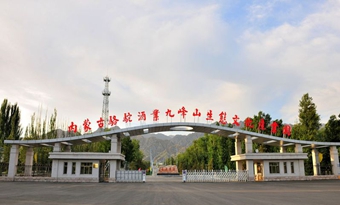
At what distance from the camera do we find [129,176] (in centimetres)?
2411

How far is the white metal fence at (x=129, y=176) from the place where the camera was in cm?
2383

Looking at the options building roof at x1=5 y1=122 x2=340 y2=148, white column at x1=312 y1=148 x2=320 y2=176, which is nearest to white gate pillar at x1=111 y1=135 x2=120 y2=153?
building roof at x1=5 y1=122 x2=340 y2=148

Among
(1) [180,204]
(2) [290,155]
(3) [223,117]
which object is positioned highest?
(3) [223,117]

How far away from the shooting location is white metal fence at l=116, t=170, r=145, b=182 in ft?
78.2

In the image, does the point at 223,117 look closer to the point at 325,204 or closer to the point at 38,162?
the point at 325,204

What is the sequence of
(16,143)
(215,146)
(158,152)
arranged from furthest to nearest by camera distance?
(158,152) → (215,146) → (16,143)

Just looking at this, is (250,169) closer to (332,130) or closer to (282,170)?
(282,170)

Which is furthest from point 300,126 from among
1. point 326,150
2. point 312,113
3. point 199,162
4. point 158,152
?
point 158,152

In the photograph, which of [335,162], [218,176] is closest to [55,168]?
[218,176]

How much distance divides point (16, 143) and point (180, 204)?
20443mm

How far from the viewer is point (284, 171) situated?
24266 mm

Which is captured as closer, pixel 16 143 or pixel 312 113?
pixel 16 143

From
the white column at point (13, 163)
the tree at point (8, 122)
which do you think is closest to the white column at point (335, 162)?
the white column at point (13, 163)

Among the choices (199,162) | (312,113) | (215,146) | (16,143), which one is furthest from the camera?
(199,162)
